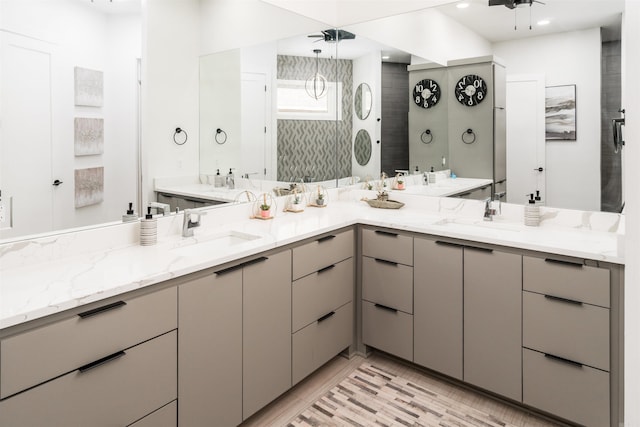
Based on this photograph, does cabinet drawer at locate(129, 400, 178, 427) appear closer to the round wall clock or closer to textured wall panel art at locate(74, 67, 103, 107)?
textured wall panel art at locate(74, 67, 103, 107)

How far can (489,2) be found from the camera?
2.49 metres

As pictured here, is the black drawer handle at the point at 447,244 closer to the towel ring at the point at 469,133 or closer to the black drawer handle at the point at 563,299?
the black drawer handle at the point at 563,299

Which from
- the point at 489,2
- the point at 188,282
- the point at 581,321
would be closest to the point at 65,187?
the point at 188,282

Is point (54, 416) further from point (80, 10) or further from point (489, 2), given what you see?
point (489, 2)

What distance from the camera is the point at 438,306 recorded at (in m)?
2.36

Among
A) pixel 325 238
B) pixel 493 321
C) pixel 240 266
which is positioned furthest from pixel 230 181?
pixel 493 321

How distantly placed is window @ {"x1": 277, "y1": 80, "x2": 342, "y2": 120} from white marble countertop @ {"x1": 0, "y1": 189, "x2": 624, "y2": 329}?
65 cm

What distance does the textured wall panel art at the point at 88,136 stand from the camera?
5.72 ft

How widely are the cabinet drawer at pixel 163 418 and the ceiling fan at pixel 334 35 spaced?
2.57 m

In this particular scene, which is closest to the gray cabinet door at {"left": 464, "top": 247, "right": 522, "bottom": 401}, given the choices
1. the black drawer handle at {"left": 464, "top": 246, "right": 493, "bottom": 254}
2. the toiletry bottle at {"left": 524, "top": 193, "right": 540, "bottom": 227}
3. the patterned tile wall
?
the black drawer handle at {"left": 464, "top": 246, "right": 493, "bottom": 254}

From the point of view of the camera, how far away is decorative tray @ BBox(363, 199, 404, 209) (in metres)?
3.04

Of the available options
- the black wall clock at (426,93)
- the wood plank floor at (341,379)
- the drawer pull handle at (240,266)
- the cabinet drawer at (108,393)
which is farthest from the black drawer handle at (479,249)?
the cabinet drawer at (108,393)

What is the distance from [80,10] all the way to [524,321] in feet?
7.67

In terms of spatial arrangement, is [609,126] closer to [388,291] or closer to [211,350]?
[388,291]
